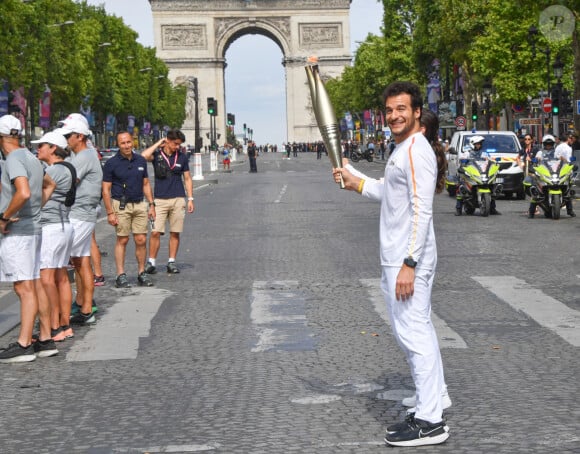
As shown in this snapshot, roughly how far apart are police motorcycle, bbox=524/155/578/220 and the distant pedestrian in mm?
14512

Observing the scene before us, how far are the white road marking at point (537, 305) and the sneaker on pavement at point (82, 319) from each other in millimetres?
3590

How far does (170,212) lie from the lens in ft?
48.2

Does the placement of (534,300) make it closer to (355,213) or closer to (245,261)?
(245,261)

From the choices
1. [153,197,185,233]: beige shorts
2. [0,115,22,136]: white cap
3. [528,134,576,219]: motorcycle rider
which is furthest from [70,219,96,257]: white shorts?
[528,134,576,219]: motorcycle rider

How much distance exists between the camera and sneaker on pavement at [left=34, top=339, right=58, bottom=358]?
29.7 ft

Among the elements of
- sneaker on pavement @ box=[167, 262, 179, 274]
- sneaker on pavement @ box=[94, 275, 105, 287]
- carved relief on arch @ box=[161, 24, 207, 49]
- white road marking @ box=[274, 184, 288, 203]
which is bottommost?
white road marking @ box=[274, 184, 288, 203]

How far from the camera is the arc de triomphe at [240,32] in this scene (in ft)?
437

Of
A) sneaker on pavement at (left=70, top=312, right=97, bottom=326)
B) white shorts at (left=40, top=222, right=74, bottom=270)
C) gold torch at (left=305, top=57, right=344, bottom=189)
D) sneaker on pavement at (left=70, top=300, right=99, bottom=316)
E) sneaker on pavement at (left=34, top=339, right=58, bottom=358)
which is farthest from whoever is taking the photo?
sneaker on pavement at (left=70, top=300, right=99, bottom=316)

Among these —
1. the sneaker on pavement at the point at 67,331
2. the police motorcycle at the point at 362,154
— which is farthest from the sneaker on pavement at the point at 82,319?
the police motorcycle at the point at 362,154

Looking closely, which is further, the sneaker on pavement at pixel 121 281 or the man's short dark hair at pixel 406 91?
the sneaker on pavement at pixel 121 281

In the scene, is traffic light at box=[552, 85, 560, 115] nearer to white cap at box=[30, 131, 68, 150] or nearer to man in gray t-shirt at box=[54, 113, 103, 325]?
man in gray t-shirt at box=[54, 113, 103, 325]

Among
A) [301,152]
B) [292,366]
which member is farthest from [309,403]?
[301,152]

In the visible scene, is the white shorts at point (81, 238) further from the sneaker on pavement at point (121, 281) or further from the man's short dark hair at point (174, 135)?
the man's short dark hair at point (174, 135)

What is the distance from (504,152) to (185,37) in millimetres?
107639
